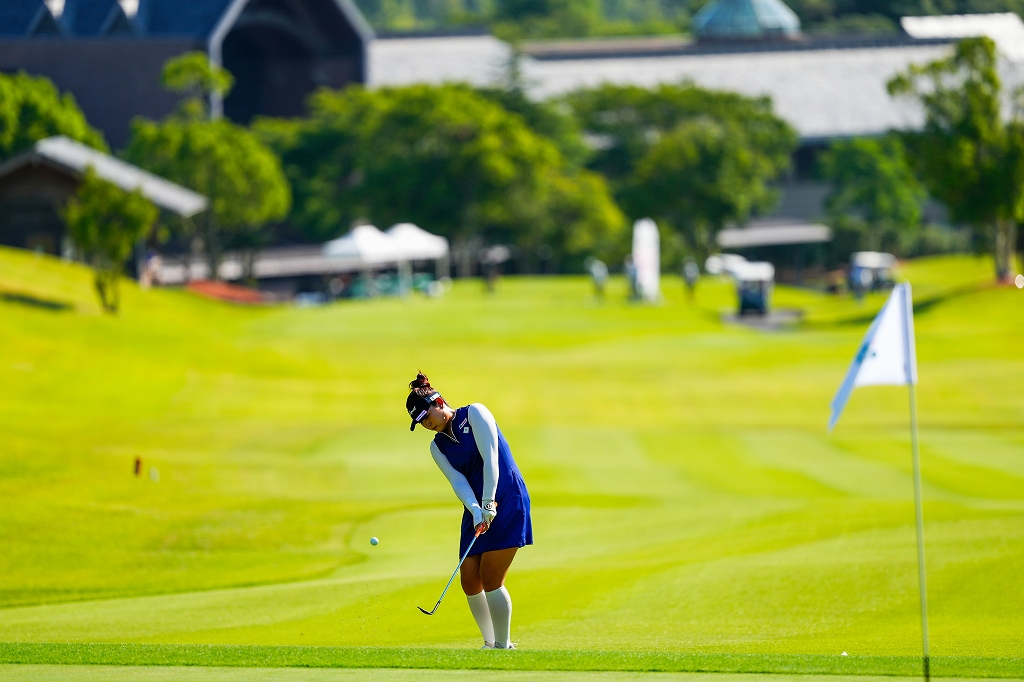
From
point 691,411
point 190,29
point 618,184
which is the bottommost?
point 691,411

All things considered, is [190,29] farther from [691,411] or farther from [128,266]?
[691,411]

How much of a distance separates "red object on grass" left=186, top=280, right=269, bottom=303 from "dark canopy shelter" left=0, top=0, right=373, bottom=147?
1185cm

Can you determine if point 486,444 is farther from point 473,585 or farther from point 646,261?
point 646,261

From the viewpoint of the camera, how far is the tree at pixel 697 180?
86.2 meters

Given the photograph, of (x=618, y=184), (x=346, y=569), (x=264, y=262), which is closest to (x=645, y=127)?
(x=618, y=184)

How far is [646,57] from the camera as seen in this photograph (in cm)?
11694

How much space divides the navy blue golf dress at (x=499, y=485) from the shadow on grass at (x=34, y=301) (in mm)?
35591

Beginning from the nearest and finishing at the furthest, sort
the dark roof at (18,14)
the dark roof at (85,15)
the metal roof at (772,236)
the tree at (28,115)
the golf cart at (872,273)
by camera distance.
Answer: the dark roof at (18,14), the dark roof at (85,15), the tree at (28,115), the golf cart at (872,273), the metal roof at (772,236)

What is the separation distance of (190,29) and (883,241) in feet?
157

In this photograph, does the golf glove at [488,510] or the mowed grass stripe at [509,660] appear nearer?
the mowed grass stripe at [509,660]

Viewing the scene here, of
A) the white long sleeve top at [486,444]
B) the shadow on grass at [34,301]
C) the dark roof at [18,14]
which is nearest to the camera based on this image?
the white long sleeve top at [486,444]

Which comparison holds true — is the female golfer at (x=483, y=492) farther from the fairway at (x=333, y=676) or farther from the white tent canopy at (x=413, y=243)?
the white tent canopy at (x=413, y=243)

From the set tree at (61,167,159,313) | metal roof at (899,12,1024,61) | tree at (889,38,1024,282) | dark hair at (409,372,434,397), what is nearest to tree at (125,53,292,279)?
tree at (61,167,159,313)

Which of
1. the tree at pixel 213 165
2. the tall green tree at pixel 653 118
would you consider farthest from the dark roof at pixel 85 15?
the tall green tree at pixel 653 118
